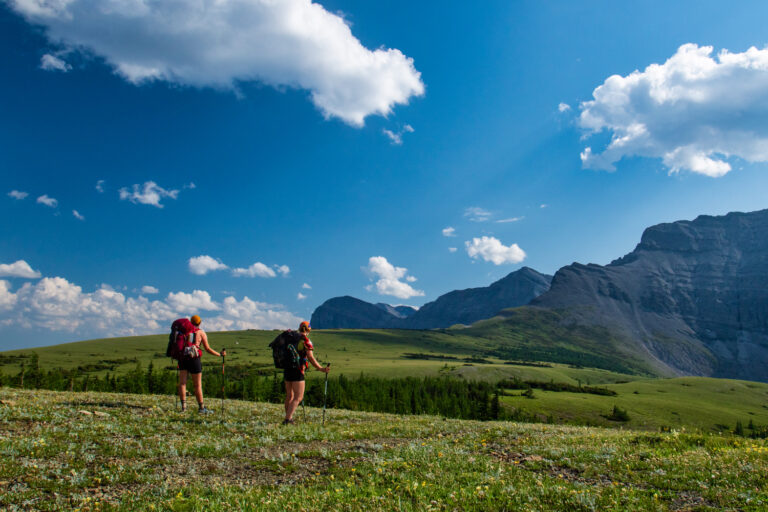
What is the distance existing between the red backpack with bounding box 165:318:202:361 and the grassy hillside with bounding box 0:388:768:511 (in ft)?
10.2

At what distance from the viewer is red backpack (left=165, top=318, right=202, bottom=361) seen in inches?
783

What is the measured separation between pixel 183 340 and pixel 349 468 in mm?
11958

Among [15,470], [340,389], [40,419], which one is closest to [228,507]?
[15,470]

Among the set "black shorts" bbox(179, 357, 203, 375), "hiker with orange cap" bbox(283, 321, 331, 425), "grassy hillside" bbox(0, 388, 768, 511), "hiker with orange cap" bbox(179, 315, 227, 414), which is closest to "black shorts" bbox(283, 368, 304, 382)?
"hiker with orange cap" bbox(283, 321, 331, 425)

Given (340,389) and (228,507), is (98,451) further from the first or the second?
(340,389)

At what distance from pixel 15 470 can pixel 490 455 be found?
496 inches

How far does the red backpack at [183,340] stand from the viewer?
19891 millimetres

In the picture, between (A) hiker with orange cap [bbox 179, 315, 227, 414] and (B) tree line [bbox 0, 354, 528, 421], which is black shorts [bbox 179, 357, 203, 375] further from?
(B) tree line [bbox 0, 354, 528, 421]

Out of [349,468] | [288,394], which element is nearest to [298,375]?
[288,394]

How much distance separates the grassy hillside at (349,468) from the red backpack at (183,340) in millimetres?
3101

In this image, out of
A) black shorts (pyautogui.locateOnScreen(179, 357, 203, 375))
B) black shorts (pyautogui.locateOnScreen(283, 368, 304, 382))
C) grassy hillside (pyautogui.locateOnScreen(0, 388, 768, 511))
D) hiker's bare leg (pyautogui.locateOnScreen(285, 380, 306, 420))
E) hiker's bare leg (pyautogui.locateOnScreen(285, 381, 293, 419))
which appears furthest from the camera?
black shorts (pyautogui.locateOnScreen(179, 357, 203, 375))

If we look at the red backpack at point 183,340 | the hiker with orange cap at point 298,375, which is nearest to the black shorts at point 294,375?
the hiker with orange cap at point 298,375

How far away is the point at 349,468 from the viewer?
38.0 ft

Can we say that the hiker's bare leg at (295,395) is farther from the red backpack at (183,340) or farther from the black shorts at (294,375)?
the red backpack at (183,340)
